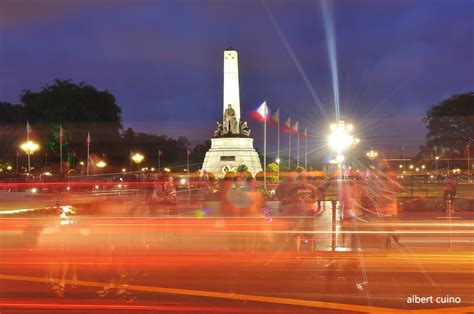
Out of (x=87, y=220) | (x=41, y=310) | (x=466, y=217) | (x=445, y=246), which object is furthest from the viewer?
(x=466, y=217)

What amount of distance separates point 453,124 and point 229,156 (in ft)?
101

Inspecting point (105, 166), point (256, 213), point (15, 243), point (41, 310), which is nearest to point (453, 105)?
point (105, 166)

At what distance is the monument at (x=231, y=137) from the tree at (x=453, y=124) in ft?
88.9

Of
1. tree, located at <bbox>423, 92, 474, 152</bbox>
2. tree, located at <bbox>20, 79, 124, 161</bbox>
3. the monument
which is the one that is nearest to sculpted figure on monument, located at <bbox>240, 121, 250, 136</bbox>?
the monument

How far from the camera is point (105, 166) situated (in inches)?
3135

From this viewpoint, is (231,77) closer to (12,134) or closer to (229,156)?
(229,156)

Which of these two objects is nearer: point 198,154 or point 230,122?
point 230,122

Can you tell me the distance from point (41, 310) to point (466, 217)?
56.1 feet

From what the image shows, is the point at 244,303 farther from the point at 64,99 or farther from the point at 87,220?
the point at 64,99

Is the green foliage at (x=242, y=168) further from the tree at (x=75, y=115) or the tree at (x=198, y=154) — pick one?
the tree at (x=198, y=154)

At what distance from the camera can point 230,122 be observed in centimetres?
6575

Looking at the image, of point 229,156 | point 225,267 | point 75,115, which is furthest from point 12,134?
point 225,267

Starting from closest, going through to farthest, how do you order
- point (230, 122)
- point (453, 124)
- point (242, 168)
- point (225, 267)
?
point (225, 267) → point (242, 168) → point (230, 122) → point (453, 124)

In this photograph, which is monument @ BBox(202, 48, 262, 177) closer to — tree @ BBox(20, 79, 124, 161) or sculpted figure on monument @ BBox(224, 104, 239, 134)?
sculpted figure on monument @ BBox(224, 104, 239, 134)
